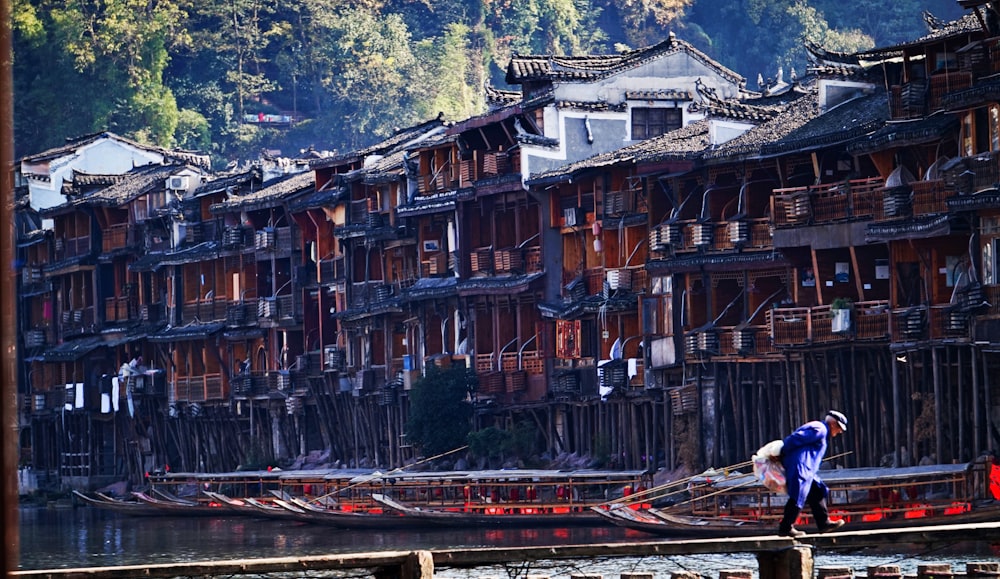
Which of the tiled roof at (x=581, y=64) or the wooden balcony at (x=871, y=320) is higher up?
the tiled roof at (x=581, y=64)

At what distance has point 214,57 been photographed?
4894 inches

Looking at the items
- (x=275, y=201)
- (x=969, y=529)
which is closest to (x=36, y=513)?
(x=275, y=201)

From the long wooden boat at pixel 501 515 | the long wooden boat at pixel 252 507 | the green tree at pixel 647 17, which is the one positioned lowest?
the long wooden boat at pixel 252 507

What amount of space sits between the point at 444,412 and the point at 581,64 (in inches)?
459

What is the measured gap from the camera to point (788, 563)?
1412 centimetres

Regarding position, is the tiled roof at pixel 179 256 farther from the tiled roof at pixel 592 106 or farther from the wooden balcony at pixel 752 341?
the wooden balcony at pixel 752 341

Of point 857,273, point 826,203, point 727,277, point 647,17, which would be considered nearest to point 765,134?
point 727,277

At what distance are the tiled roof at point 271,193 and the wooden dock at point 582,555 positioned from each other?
58454 millimetres

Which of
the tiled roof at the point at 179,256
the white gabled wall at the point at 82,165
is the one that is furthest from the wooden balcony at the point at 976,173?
the white gabled wall at the point at 82,165

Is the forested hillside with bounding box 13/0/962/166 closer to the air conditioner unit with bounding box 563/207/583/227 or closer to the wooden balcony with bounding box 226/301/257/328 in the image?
the wooden balcony with bounding box 226/301/257/328

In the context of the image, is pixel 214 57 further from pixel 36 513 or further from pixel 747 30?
pixel 36 513

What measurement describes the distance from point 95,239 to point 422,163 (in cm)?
2650

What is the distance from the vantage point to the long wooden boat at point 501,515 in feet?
152

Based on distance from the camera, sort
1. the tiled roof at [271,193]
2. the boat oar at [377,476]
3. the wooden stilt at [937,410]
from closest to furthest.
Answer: the wooden stilt at [937,410]
the boat oar at [377,476]
the tiled roof at [271,193]
